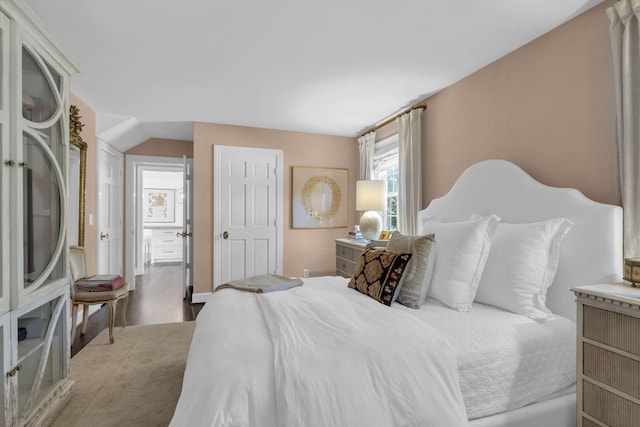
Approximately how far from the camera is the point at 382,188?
385 centimetres

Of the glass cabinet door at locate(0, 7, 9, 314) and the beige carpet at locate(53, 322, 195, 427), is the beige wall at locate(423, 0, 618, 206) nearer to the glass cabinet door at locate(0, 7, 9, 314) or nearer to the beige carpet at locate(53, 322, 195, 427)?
the beige carpet at locate(53, 322, 195, 427)

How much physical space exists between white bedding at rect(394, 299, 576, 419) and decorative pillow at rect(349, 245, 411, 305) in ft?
0.74

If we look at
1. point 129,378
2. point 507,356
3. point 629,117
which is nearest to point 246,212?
point 129,378

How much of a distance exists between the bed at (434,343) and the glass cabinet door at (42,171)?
39.7 inches

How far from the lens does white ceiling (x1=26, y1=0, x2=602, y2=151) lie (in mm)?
1966

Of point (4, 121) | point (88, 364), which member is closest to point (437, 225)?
point (4, 121)

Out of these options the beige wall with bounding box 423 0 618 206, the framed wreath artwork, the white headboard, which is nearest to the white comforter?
the white headboard

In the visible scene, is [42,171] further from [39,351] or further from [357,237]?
[357,237]

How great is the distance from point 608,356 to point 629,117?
4.16 ft

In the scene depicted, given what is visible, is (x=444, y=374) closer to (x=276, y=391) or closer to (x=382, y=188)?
(x=276, y=391)

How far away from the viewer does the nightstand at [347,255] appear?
3669 mm

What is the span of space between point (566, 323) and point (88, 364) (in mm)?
3412

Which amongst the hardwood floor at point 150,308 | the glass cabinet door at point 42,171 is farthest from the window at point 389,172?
the glass cabinet door at point 42,171

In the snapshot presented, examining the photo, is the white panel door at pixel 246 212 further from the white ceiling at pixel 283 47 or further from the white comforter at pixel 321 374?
the white comforter at pixel 321 374
